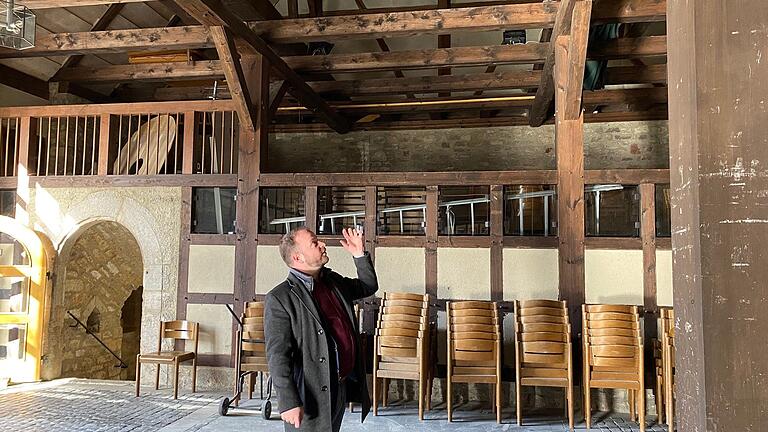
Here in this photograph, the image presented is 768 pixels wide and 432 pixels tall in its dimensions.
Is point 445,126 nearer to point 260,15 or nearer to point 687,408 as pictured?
point 260,15

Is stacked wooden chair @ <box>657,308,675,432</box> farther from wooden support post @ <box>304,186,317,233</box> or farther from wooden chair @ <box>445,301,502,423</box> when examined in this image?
wooden support post @ <box>304,186,317,233</box>

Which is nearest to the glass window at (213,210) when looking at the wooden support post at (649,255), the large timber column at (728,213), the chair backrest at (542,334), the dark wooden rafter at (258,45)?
the dark wooden rafter at (258,45)

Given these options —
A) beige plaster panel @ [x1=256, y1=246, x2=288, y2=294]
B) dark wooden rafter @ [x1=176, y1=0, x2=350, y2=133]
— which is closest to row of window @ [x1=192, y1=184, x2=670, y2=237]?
beige plaster panel @ [x1=256, y1=246, x2=288, y2=294]

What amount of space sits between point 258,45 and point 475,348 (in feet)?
12.5

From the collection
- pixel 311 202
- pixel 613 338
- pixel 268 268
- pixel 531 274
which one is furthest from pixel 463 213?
pixel 613 338

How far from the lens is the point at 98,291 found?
8.29m

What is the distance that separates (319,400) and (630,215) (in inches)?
191

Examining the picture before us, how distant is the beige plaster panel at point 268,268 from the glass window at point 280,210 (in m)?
0.28

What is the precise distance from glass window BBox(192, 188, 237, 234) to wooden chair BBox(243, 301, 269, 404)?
130 centimetres

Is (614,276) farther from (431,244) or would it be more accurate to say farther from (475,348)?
(431,244)

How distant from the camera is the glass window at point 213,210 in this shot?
6.91 m

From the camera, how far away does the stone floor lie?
5008 mm

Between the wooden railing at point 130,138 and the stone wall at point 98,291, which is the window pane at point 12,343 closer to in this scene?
the stone wall at point 98,291

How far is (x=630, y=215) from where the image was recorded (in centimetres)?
638
